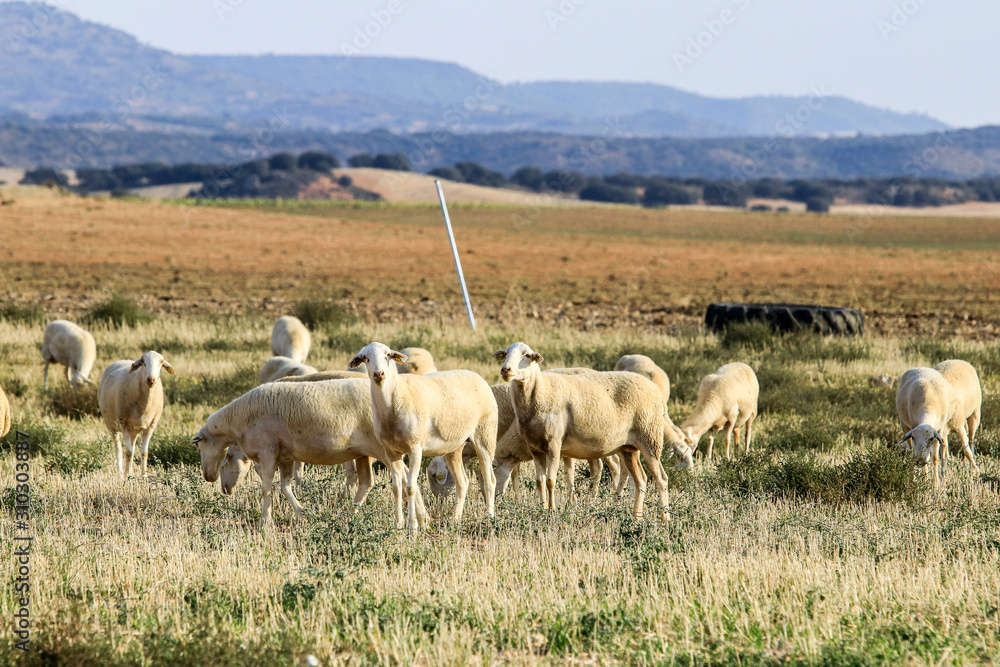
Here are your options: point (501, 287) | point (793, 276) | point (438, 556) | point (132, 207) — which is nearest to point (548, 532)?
point (438, 556)

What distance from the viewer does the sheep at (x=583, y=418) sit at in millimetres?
8500

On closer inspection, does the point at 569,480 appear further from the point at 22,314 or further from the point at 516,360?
the point at 22,314

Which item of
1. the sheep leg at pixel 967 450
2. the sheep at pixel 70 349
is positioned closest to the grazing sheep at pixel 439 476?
the sheep leg at pixel 967 450

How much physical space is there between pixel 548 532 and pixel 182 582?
2684 millimetres

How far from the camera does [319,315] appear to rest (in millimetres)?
20797

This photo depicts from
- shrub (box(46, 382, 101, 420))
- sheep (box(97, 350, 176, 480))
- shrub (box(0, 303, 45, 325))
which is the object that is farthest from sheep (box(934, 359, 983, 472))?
shrub (box(0, 303, 45, 325))

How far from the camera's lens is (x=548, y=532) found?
7.52 m

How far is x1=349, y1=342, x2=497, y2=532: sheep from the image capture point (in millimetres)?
7586

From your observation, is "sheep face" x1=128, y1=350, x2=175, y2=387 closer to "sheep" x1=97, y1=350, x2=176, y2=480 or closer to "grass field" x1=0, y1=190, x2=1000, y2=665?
"sheep" x1=97, y1=350, x2=176, y2=480

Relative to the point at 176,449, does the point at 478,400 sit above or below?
above

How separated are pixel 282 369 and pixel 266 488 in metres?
3.76

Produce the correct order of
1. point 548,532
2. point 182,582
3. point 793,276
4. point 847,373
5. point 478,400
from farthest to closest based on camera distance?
point 793,276
point 847,373
point 478,400
point 548,532
point 182,582

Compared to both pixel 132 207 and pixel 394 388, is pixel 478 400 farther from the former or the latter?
pixel 132 207

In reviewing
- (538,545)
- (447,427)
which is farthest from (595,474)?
(538,545)
